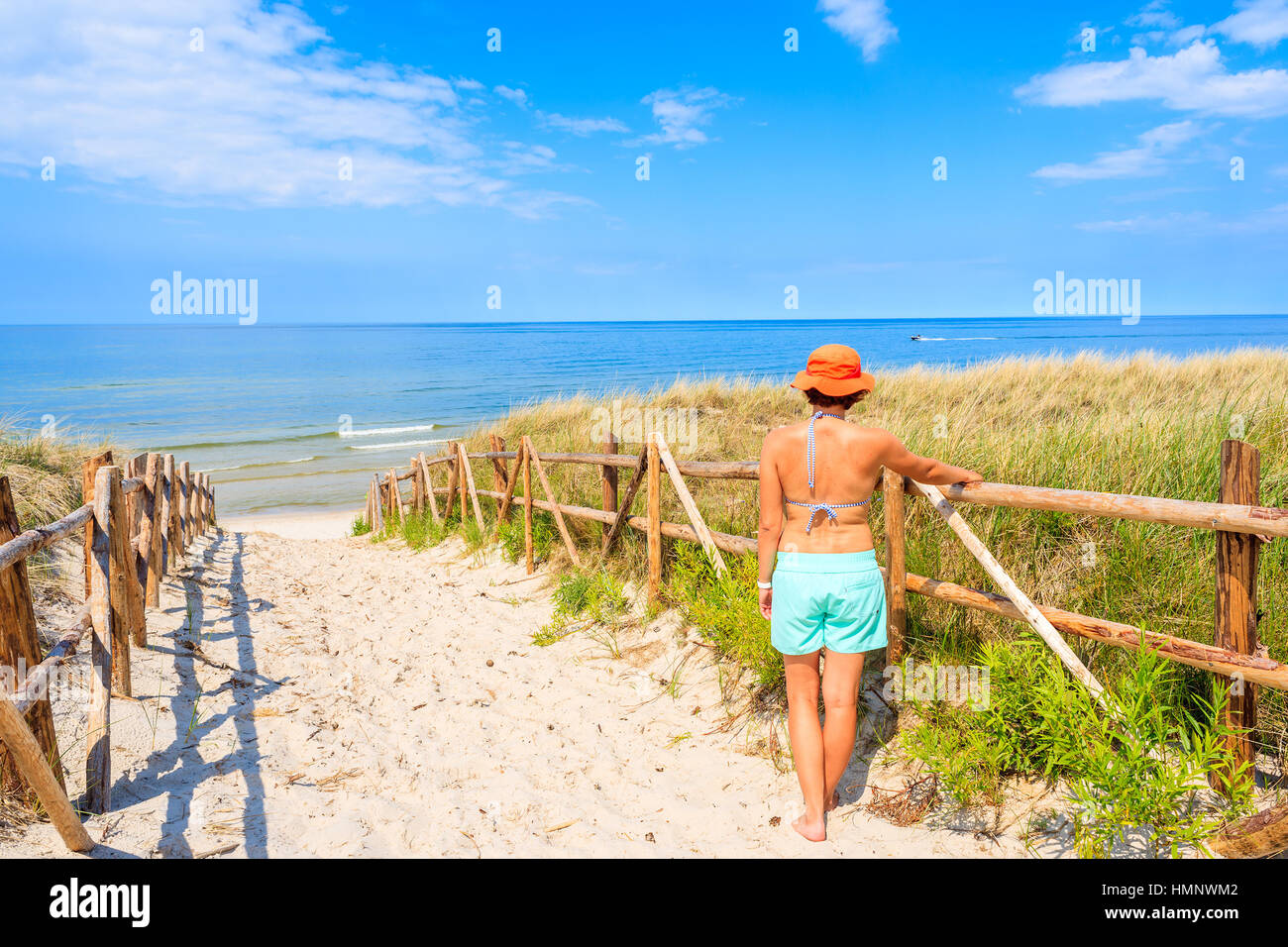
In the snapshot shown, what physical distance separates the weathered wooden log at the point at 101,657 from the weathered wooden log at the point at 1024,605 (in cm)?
393

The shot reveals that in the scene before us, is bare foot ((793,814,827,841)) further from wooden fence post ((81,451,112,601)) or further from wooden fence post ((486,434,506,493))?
wooden fence post ((486,434,506,493))

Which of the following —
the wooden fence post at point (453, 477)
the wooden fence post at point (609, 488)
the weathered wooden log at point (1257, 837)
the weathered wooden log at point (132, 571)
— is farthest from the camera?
the wooden fence post at point (453, 477)

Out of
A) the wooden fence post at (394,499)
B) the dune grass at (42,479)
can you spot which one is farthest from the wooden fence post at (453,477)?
the dune grass at (42,479)

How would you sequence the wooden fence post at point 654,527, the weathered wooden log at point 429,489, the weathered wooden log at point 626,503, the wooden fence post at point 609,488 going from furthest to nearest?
the weathered wooden log at point 429,489 → the wooden fence post at point 609,488 → the weathered wooden log at point 626,503 → the wooden fence post at point 654,527

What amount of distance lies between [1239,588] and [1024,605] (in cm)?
74

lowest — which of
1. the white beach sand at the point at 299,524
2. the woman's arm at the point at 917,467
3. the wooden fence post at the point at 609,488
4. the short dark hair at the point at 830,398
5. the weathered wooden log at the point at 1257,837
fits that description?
the white beach sand at the point at 299,524

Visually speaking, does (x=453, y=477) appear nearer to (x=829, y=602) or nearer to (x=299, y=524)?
(x=299, y=524)

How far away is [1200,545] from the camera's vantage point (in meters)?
3.64

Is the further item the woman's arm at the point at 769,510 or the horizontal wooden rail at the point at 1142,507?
the woman's arm at the point at 769,510

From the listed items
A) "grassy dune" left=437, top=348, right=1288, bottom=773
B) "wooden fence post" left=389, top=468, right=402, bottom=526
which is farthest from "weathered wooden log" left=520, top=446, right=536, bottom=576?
"wooden fence post" left=389, top=468, right=402, bottom=526

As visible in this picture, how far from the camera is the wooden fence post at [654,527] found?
5434mm

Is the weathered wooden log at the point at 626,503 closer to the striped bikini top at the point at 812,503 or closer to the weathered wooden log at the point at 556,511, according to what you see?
the weathered wooden log at the point at 556,511

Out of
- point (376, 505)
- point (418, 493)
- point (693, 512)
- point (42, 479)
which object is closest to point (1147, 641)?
point (693, 512)
